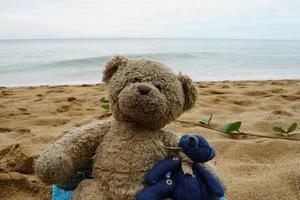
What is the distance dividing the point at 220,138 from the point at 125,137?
52.8 inches

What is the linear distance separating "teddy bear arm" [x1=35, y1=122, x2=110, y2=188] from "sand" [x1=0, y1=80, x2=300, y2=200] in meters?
0.50

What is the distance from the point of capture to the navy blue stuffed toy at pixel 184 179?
43.8 inches

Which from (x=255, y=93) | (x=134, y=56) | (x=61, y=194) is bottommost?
(x=134, y=56)

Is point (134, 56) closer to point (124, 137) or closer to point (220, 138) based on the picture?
point (220, 138)

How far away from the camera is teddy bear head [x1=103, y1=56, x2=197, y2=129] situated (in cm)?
117

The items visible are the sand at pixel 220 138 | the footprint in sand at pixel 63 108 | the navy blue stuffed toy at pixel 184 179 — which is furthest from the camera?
the footprint in sand at pixel 63 108

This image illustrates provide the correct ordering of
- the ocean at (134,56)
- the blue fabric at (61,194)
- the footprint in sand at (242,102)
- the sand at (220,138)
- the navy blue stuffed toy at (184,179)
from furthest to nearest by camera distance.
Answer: the ocean at (134,56)
the footprint in sand at (242,102)
the sand at (220,138)
the blue fabric at (61,194)
the navy blue stuffed toy at (184,179)

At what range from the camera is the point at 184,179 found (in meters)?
1.13

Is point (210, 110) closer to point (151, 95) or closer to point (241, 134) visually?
point (241, 134)

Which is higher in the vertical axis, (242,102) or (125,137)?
(125,137)

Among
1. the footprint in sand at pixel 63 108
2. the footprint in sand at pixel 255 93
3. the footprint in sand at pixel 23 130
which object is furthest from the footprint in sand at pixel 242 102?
the footprint in sand at pixel 23 130

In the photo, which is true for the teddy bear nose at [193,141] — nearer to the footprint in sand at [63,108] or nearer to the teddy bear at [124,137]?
the teddy bear at [124,137]

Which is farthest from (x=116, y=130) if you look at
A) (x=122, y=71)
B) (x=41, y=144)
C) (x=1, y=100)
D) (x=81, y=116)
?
(x=1, y=100)

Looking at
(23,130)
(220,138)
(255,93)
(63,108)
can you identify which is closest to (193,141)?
(220,138)
